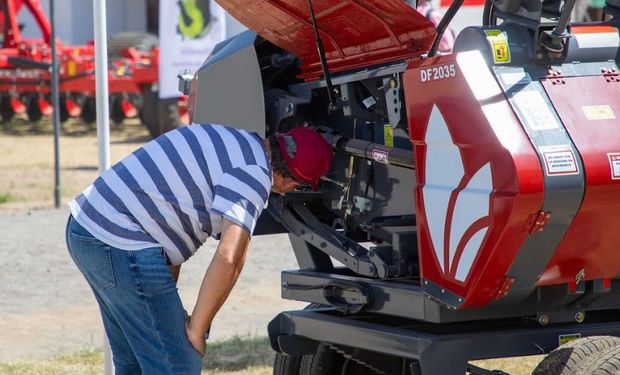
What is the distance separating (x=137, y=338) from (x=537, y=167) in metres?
1.35

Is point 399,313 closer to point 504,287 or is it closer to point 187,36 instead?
point 504,287

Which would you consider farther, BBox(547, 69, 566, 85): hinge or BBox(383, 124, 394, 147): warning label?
BBox(383, 124, 394, 147): warning label

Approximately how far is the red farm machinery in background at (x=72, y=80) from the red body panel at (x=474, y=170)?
1382cm

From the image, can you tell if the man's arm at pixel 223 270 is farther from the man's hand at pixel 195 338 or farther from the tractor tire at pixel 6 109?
the tractor tire at pixel 6 109

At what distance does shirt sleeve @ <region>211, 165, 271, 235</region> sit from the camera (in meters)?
3.63

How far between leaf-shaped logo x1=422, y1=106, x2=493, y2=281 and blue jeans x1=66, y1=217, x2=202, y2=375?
2.75 feet

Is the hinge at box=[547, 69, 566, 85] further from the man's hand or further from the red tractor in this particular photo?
the man's hand

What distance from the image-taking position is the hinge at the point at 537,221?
348 centimetres

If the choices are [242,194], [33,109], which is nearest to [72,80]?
[33,109]

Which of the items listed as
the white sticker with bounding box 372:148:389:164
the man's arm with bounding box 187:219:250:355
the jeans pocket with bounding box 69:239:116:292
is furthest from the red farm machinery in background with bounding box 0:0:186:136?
the man's arm with bounding box 187:219:250:355

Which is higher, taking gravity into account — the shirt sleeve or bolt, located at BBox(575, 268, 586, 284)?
the shirt sleeve

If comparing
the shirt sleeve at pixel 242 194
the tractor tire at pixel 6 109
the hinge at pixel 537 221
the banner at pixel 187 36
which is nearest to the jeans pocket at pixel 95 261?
the shirt sleeve at pixel 242 194

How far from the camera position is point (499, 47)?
3660 mm

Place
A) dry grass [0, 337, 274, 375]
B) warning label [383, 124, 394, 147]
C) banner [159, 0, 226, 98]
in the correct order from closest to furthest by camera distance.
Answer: warning label [383, 124, 394, 147], dry grass [0, 337, 274, 375], banner [159, 0, 226, 98]
